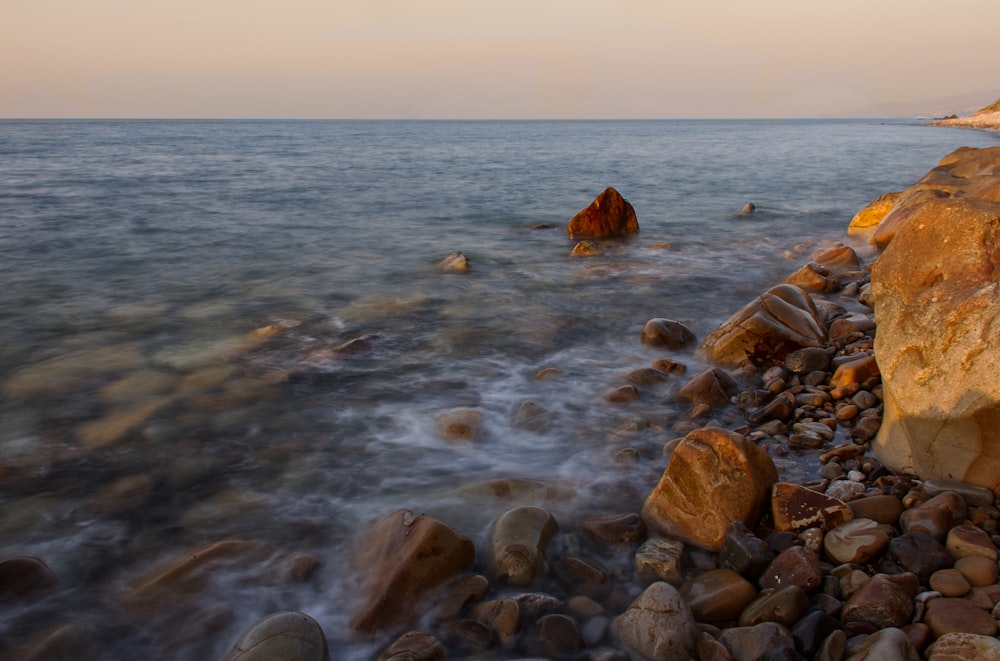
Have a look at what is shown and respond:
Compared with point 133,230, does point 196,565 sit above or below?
below

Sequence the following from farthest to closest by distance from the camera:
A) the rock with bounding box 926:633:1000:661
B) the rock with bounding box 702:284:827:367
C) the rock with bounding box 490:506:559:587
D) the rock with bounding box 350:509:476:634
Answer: the rock with bounding box 702:284:827:367 → the rock with bounding box 490:506:559:587 → the rock with bounding box 350:509:476:634 → the rock with bounding box 926:633:1000:661

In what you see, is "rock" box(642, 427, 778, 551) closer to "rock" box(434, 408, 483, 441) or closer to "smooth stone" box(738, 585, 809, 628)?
"smooth stone" box(738, 585, 809, 628)

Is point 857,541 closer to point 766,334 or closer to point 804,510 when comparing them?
point 804,510

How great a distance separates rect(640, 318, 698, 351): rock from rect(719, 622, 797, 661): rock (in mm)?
4146

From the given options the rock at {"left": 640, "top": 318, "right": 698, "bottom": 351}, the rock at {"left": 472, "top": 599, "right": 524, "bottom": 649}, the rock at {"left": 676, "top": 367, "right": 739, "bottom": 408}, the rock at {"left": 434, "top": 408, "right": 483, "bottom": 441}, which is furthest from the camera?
the rock at {"left": 640, "top": 318, "right": 698, "bottom": 351}

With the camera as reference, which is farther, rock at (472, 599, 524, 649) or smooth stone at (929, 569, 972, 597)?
rock at (472, 599, 524, 649)

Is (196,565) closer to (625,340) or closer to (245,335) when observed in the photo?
(245,335)

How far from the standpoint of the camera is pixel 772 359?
5977 mm

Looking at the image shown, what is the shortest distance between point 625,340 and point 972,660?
4926 mm

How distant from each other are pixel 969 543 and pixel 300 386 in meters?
4.97

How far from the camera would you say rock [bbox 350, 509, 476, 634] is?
3.20 metres

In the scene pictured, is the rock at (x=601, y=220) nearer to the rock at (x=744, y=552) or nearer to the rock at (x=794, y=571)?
the rock at (x=744, y=552)

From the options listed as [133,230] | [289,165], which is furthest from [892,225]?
[289,165]

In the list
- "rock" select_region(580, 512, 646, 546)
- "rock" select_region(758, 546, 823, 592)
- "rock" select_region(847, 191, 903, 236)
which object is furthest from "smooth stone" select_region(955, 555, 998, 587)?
"rock" select_region(847, 191, 903, 236)
